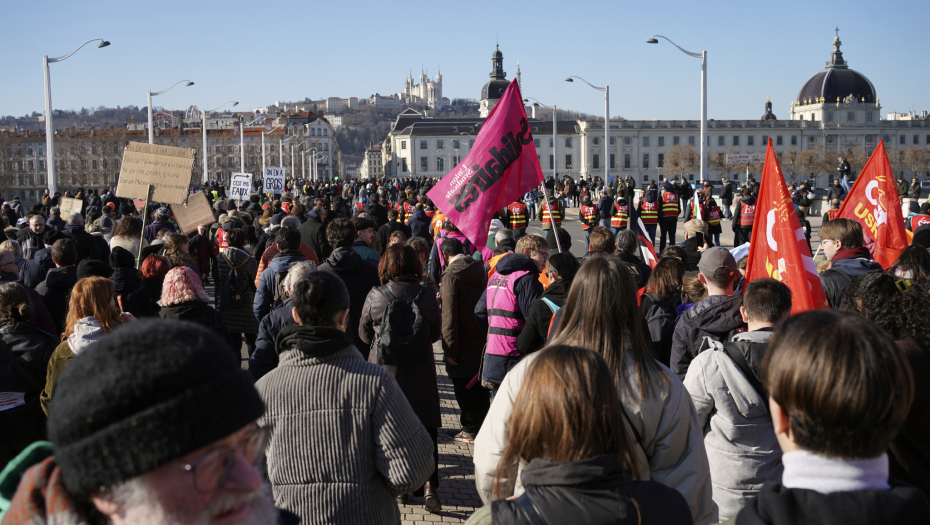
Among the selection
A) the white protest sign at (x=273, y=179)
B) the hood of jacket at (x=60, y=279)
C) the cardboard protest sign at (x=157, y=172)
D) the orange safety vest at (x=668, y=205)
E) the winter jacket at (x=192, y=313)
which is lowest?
the winter jacket at (x=192, y=313)

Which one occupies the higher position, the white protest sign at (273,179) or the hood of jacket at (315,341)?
the white protest sign at (273,179)

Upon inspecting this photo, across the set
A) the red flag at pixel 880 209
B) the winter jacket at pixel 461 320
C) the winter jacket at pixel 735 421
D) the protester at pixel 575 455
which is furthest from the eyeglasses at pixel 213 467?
the red flag at pixel 880 209

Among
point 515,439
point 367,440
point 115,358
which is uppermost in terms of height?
point 115,358

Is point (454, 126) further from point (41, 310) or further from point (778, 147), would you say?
point (41, 310)

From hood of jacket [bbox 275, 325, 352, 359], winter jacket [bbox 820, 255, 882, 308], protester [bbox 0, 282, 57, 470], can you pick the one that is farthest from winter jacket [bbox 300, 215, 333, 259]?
hood of jacket [bbox 275, 325, 352, 359]

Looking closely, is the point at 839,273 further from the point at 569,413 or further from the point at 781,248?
the point at 569,413

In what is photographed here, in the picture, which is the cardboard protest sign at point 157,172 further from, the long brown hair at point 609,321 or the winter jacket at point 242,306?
the long brown hair at point 609,321

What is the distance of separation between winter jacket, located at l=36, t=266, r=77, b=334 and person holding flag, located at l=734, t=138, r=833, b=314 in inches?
197

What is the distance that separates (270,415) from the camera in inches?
111

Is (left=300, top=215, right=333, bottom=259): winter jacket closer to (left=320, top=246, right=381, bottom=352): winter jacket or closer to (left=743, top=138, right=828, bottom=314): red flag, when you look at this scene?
(left=320, top=246, right=381, bottom=352): winter jacket

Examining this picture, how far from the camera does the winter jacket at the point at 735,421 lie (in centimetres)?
313

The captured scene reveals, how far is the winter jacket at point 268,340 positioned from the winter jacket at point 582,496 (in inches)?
118

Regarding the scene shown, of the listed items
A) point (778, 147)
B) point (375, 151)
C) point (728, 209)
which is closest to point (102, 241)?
point (728, 209)

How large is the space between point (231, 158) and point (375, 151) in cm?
8498
